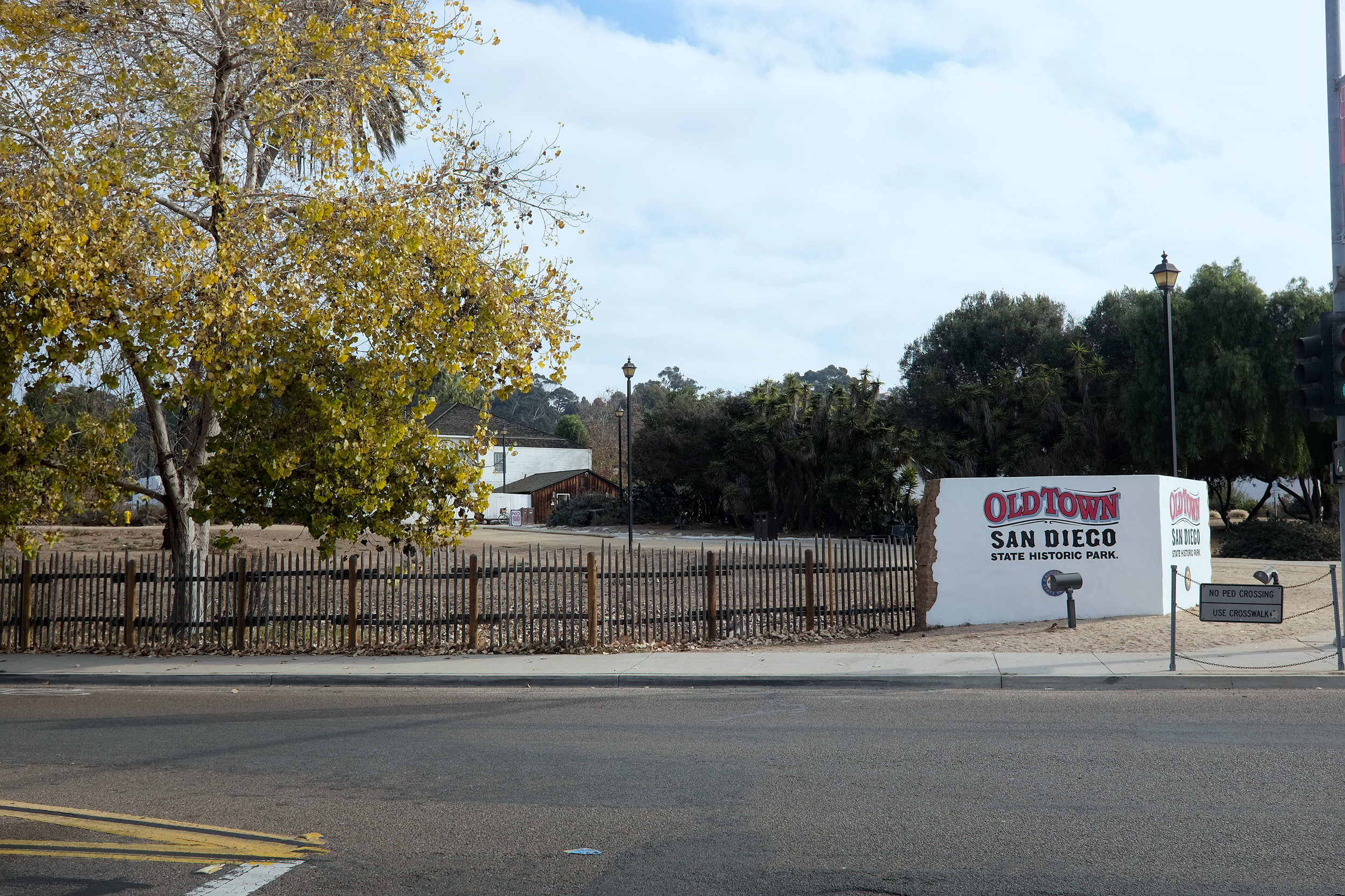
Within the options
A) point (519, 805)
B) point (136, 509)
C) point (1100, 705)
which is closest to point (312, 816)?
point (519, 805)

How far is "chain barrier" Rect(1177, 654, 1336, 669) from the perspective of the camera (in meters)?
11.6

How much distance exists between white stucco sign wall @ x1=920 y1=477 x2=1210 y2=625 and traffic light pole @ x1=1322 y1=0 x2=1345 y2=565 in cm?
312

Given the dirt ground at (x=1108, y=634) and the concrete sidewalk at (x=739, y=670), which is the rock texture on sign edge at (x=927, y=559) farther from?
the concrete sidewalk at (x=739, y=670)

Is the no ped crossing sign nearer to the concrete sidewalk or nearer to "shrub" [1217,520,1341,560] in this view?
the concrete sidewalk

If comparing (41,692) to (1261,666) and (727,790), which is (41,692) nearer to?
(727,790)

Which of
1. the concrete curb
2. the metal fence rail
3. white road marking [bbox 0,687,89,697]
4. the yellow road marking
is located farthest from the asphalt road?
the metal fence rail

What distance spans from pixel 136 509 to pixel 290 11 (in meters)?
36.0

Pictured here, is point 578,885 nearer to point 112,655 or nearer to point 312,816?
point 312,816

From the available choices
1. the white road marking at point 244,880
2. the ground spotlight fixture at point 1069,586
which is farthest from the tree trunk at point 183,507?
the ground spotlight fixture at point 1069,586

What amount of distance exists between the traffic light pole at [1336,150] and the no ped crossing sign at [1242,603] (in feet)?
5.38

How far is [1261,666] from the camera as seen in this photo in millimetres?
11625

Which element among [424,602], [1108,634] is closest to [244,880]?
[424,602]

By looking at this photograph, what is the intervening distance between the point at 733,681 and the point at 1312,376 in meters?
7.21

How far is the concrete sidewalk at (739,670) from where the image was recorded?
11.2m
